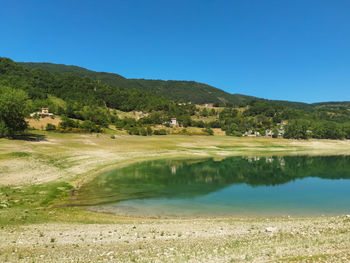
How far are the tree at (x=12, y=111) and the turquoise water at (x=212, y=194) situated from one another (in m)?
36.1

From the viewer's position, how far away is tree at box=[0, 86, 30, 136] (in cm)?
5892

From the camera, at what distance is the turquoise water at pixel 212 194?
24.0 meters

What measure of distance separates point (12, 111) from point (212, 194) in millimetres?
57070

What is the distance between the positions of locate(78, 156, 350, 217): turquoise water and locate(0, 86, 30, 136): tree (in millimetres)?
36057

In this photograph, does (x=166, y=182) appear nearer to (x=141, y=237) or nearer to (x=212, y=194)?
(x=212, y=194)

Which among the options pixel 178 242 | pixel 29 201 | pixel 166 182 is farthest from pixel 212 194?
pixel 29 201

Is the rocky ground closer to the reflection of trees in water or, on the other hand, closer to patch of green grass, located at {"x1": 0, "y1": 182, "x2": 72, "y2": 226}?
patch of green grass, located at {"x1": 0, "y1": 182, "x2": 72, "y2": 226}

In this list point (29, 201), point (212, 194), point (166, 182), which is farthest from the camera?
point (166, 182)

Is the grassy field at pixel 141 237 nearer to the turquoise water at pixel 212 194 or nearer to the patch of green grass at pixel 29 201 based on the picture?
the patch of green grass at pixel 29 201

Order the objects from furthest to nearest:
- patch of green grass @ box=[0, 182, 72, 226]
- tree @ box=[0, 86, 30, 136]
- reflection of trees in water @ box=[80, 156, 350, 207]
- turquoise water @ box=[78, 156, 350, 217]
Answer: tree @ box=[0, 86, 30, 136]
reflection of trees in water @ box=[80, 156, 350, 207]
turquoise water @ box=[78, 156, 350, 217]
patch of green grass @ box=[0, 182, 72, 226]

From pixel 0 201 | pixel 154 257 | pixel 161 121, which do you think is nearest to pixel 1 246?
pixel 154 257

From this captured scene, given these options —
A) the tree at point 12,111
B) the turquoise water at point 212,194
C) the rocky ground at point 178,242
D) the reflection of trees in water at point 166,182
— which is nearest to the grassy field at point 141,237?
the rocky ground at point 178,242

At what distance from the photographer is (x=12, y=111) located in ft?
198

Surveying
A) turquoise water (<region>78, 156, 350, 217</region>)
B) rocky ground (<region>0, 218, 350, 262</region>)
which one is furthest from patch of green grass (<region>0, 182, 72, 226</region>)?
turquoise water (<region>78, 156, 350, 217</region>)
